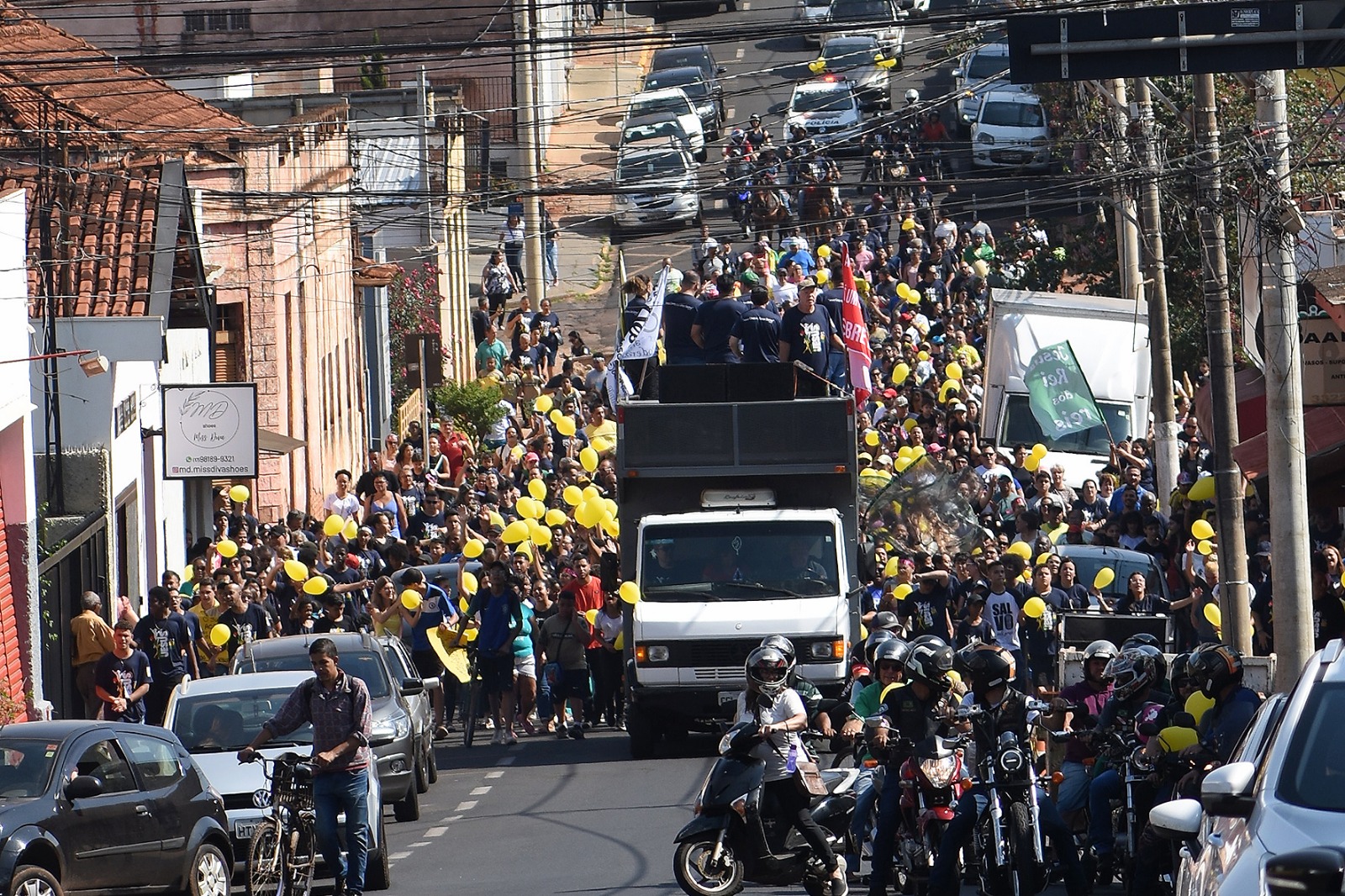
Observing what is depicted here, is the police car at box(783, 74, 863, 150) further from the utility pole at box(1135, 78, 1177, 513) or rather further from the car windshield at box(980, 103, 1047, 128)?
the utility pole at box(1135, 78, 1177, 513)

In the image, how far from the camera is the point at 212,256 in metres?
33.9

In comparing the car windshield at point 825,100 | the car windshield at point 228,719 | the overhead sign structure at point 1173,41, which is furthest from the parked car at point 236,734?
the car windshield at point 825,100

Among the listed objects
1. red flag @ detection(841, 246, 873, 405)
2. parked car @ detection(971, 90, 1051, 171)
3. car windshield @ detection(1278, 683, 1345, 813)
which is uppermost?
parked car @ detection(971, 90, 1051, 171)

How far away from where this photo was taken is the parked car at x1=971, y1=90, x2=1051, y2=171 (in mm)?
53594

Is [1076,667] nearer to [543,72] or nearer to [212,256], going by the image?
[212,256]

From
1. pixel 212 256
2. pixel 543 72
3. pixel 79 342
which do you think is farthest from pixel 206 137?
pixel 543 72

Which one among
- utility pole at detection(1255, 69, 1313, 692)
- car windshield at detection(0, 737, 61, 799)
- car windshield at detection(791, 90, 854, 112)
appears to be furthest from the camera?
car windshield at detection(791, 90, 854, 112)

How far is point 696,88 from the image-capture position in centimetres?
6028

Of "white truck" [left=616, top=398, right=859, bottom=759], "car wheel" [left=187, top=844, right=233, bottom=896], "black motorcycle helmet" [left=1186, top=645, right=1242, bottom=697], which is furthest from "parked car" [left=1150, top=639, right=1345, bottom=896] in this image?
"white truck" [left=616, top=398, right=859, bottom=759]

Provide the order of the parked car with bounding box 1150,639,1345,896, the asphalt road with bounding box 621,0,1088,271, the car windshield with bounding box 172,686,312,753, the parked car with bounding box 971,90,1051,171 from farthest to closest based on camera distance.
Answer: the parked car with bounding box 971,90,1051,171 → the asphalt road with bounding box 621,0,1088,271 → the car windshield with bounding box 172,686,312,753 → the parked car with bounding box 1150,639,1345,896

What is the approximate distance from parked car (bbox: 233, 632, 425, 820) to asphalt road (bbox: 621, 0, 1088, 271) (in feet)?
97.1

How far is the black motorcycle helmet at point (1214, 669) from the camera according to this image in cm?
1173

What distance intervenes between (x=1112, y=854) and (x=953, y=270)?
32.3 metres

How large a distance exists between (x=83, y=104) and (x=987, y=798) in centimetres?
2517
